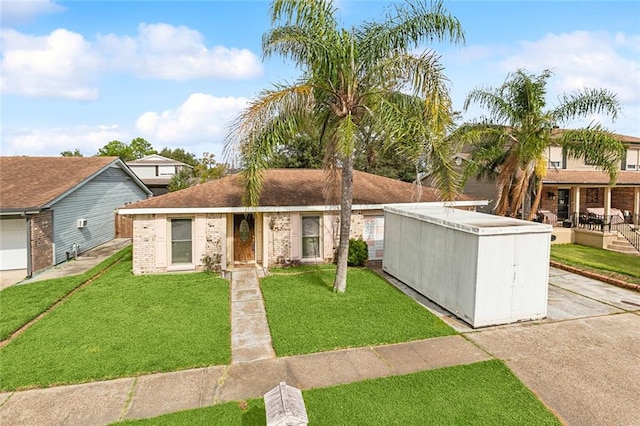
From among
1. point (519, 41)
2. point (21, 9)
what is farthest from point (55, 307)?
point (519, 41)

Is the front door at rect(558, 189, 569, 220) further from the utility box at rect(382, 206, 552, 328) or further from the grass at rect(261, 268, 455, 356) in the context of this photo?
the grass at rect(261, 268, 455, 356)

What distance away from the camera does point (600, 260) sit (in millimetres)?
13555

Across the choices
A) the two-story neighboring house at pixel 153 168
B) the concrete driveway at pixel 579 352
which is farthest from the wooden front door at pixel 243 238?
the two-story neighboring house at pixel 153 168

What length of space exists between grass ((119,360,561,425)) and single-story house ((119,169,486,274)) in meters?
6.71

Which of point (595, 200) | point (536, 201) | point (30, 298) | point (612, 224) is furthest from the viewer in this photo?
point (595, 200)

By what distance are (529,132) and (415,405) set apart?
1211 cm

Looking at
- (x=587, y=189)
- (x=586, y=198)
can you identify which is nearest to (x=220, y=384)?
(x=586, y=198)

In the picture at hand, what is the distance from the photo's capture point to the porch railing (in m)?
15.6

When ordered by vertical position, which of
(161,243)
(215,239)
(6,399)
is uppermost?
(215,239)

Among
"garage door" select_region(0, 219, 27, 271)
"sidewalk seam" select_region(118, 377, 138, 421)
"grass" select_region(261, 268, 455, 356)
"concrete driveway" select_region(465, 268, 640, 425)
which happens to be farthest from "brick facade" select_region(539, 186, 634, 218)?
"garage door" select_region(0, 219, 27, 271)

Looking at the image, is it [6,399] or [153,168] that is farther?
[153,168]

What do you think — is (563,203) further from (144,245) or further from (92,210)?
(92,210)

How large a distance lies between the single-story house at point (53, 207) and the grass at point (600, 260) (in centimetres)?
1927

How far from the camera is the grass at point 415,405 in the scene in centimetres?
465
